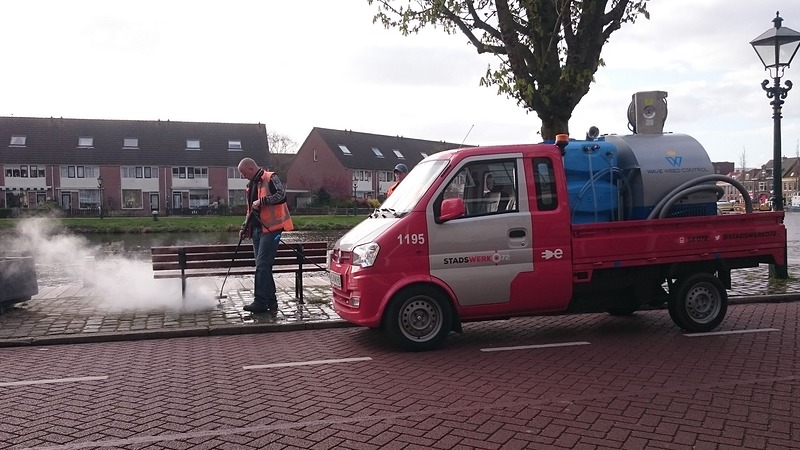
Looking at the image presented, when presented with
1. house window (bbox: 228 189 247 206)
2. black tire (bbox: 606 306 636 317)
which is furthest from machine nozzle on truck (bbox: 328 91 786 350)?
house window (bbox: 228 189 247 206)

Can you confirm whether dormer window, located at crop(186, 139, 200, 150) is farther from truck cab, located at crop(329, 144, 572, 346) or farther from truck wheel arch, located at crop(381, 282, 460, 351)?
truck wheel arch, located at crop(381, 282, 460, 351)

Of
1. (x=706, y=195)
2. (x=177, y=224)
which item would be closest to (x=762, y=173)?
(x=177, y=224)

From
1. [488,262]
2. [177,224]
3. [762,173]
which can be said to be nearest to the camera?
[488,262]

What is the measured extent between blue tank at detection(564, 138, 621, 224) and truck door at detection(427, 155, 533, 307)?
77cm

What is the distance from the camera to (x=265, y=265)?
9.91 meters

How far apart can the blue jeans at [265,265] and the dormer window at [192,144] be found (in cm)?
6142

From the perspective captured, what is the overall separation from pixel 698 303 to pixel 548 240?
7.37ft

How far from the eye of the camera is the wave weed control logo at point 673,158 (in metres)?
8.27

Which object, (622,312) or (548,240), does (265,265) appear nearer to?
(548,240)

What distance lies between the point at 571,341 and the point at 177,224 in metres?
36.7

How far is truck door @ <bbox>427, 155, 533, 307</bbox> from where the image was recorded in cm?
749

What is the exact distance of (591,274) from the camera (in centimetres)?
787

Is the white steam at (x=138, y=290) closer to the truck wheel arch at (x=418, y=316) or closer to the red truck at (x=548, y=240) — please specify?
the red truck at (x=548, y=240)

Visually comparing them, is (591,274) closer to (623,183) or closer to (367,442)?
(623,183)
